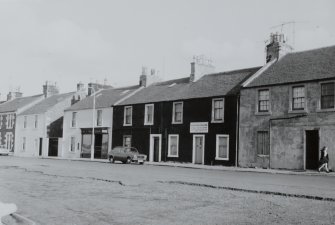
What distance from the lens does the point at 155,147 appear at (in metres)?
38.8

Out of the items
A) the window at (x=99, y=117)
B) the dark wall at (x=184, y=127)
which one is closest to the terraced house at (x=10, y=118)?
the window at (x=99, y=117)

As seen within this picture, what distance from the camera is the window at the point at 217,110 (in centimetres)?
3356

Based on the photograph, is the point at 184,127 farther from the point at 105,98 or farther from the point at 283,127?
the point at 105,98

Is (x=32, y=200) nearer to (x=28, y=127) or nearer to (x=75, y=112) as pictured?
(x=75, y=112)

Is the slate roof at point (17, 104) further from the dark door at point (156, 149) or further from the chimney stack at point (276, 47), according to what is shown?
the chimney stack at point (276, 47)

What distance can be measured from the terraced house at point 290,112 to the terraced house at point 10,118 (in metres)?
38.5

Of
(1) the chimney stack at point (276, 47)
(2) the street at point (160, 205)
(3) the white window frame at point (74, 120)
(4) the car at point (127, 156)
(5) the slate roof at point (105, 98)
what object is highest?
(1) the chimney stack at point (276, 47)

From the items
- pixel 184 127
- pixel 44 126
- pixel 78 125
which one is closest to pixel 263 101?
pixel 184 127

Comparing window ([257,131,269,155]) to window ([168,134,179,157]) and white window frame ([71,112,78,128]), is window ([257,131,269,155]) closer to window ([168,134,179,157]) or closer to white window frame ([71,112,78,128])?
window ([168,134,179,157])

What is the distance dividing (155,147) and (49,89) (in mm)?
28999

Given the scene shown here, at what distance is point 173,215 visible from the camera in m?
9.48

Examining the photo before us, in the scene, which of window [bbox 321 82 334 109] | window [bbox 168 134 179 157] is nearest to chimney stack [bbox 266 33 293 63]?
window [bbox 321 82 334 109]

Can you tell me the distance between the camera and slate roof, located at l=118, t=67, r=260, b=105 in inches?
1355

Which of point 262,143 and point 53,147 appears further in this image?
point 53,147
